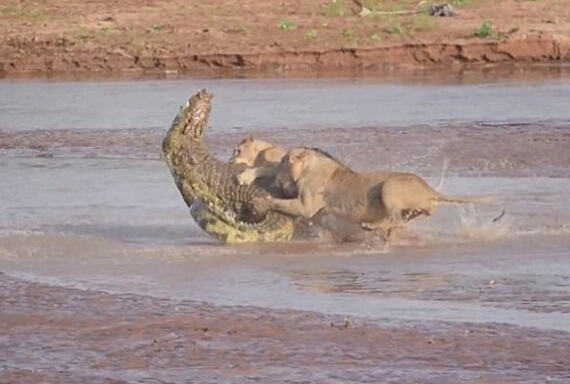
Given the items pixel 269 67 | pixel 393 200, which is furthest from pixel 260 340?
pixel 269 67

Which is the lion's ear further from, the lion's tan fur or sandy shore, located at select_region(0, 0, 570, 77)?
sandy shore, located at select_region(0, 0, 570, 77)

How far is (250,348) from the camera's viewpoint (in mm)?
8086

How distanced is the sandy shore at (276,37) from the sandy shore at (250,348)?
54.9 ft

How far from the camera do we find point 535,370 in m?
7.50

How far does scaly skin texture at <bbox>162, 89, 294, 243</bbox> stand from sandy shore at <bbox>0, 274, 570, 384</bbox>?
2.35 m

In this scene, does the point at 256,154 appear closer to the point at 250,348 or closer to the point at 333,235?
the point at 333,235

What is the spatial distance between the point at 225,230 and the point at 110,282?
5.35 ft

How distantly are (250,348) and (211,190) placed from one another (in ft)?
12.0

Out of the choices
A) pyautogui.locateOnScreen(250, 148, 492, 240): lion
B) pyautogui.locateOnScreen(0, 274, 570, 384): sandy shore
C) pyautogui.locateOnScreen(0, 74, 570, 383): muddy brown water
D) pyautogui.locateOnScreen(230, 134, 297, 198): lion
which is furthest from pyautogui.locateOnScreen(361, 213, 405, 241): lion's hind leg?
pyautogui.locateOnScreen(0, 274, 570, 384): sandy shore

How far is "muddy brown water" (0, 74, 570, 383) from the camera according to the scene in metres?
9.00

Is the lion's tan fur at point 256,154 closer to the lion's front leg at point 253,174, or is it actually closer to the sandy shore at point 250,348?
the lion's front leg at point 253,174

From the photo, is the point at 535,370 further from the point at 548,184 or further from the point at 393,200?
the point at 548,184

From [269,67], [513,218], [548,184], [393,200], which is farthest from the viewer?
[269,67]

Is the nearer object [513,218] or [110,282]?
[110,282]
